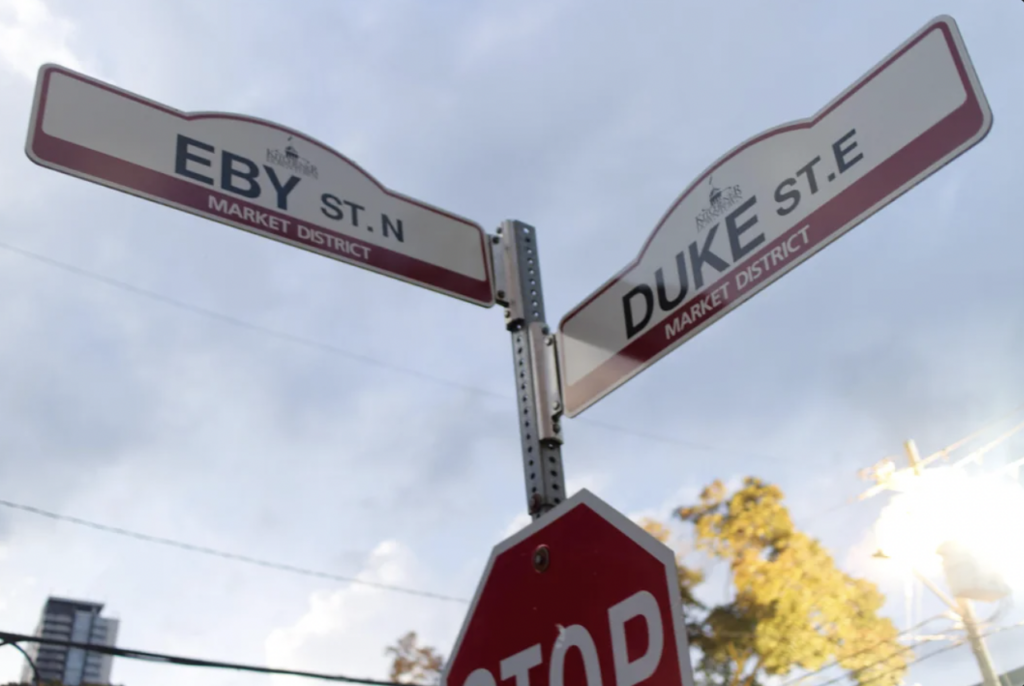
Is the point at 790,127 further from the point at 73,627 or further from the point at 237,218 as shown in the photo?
the point at 73,627

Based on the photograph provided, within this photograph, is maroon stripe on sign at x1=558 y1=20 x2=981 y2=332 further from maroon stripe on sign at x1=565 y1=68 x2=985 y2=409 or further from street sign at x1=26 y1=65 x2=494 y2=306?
street sign at x1=26 y1=65 x2=494 y2=306

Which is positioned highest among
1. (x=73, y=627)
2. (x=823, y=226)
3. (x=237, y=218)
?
(x=73, y=627)

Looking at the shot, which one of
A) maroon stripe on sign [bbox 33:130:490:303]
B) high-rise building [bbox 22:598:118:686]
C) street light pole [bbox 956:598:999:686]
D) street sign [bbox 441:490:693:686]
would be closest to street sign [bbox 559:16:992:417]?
maroon stripe on sign [bbox 33:130:490:303]

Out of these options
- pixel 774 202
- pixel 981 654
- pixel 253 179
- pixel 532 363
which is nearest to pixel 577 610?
pixel 532 363

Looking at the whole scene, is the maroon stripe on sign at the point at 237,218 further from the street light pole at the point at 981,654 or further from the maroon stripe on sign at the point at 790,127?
the street light pole at the point at 981,654

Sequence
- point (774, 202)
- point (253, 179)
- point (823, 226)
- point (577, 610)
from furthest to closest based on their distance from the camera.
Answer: point (253, 179)
point (774, 202)
point (823, 226)
point (577, 610)

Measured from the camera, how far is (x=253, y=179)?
290 centimetres

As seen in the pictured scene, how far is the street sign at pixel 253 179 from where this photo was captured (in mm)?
2678

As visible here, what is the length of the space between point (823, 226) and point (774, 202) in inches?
7.9

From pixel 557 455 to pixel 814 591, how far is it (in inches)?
570

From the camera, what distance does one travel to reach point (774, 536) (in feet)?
52.7

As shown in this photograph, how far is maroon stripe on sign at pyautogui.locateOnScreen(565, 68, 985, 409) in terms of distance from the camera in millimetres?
2080

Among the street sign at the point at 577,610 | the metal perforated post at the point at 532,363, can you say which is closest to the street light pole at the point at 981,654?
the metal perforated post at the point at 532,363

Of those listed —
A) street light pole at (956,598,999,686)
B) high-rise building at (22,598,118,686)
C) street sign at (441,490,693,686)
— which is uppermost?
high-rise building at (22,598,118,686)
